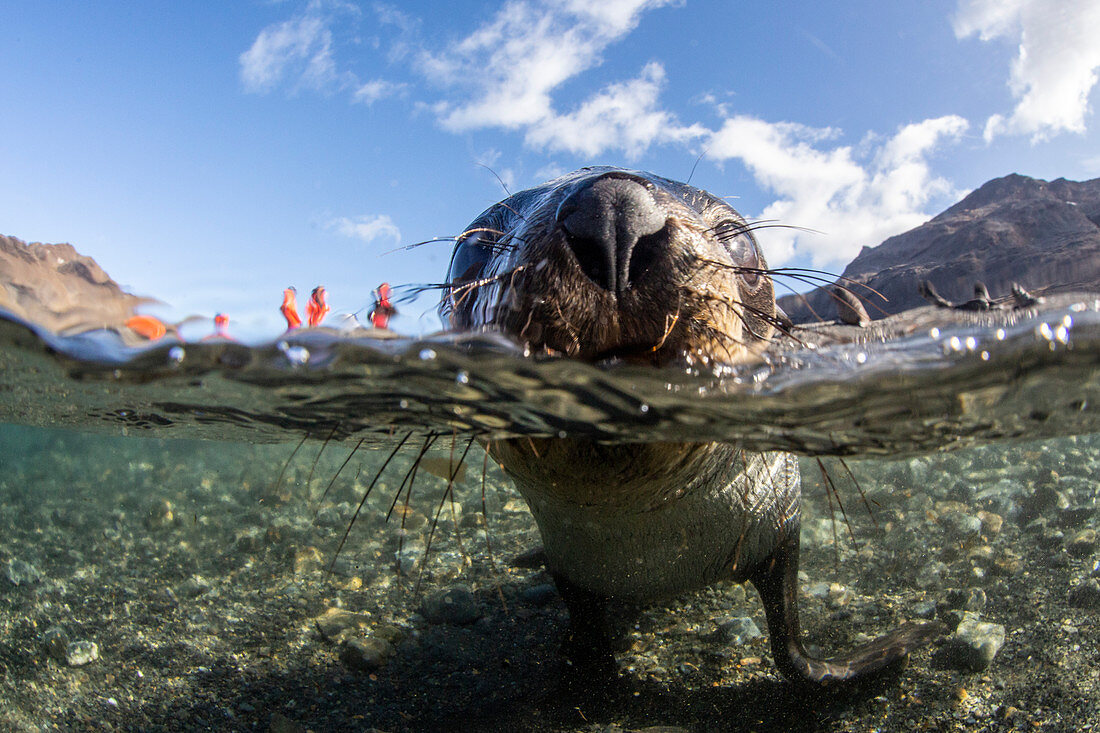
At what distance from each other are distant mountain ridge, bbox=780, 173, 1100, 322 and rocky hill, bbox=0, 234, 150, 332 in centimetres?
447

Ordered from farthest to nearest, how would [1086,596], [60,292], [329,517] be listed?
[329,517] < [1086,596] < [60,292]

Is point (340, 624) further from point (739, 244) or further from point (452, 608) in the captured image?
point (739, 244)

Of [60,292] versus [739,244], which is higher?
[739,244]

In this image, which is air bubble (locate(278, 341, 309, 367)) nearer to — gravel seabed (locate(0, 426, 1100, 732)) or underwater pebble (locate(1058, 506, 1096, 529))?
gravel seabed (locate(0, 426, 1100, 732))

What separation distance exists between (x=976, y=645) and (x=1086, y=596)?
158 cm

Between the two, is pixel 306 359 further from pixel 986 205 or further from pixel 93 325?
pixel 986 205

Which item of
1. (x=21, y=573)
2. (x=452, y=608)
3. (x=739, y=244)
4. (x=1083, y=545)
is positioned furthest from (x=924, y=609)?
(x=21, y=573)

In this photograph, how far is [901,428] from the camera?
3.20 meters

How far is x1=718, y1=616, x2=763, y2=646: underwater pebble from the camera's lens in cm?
422

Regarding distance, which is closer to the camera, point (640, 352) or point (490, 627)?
point (640, 352)

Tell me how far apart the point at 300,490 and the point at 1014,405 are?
10996 millimetres

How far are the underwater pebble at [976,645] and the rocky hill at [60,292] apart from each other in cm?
495

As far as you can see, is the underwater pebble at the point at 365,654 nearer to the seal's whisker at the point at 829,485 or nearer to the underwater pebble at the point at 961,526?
the seal's whisker at the point at 829,485

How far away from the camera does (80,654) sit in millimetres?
4145
